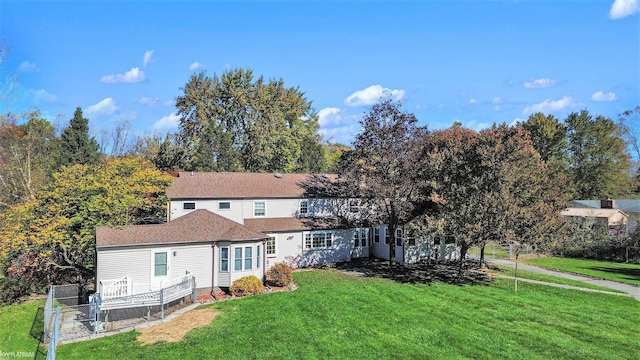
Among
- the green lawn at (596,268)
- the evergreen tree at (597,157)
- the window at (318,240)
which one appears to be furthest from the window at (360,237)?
the evergreen tree at (597,157)

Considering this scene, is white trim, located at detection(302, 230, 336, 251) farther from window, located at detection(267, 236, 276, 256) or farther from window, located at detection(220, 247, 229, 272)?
window, located at detection(220, 247, 229, 272)

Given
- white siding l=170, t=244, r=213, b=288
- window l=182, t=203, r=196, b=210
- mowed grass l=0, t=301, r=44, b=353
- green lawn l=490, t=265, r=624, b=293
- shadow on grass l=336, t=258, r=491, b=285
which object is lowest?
mowed grass l=0, t=301, r=44, b=353

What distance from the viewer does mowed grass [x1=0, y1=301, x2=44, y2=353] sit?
14.9m

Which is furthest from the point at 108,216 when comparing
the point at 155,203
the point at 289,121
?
the point at 289,121

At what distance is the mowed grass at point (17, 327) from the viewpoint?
14.9m

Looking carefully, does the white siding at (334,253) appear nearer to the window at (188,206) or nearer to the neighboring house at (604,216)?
the window at (188,206)

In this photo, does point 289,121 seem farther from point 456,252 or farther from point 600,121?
point 600,121

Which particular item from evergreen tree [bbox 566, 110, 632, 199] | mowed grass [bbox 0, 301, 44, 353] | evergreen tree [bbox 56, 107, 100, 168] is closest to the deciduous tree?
mowed grass [bbox 0, 301, 44, 353]

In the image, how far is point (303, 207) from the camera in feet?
93.6

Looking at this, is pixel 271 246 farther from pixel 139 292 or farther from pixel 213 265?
pixel 139 292

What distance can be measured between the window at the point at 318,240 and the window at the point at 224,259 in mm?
7354

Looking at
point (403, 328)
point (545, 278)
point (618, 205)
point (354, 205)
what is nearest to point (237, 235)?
point (403, 328)

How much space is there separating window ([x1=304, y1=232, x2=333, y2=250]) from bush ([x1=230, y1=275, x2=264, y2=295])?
7.16 metres

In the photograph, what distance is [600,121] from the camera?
177 feet
